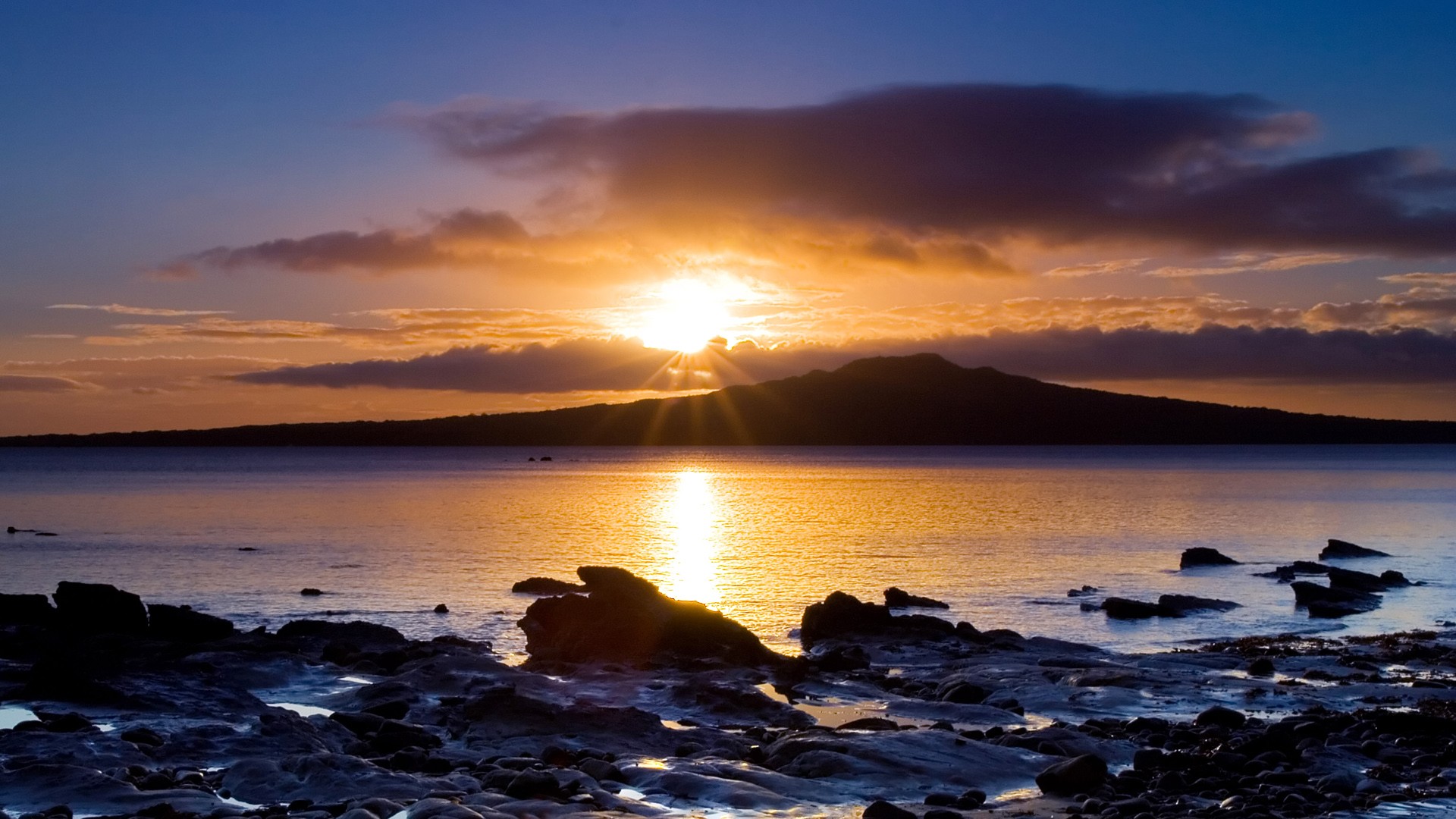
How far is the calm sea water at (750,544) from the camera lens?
40.8 m

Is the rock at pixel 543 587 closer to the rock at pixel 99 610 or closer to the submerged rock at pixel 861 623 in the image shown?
the submerged rock at pixel 861 623

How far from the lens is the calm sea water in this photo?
40.8 metres

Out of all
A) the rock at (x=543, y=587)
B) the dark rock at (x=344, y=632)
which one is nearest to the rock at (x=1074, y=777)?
the dark rock at (x=344, y=632)

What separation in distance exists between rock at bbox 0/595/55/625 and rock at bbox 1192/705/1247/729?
1118 inches

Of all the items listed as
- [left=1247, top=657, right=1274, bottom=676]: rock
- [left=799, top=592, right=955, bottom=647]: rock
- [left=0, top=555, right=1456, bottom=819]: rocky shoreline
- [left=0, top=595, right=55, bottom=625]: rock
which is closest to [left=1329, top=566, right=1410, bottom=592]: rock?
[left=0, top=555, right=1456, bottom=819]: rocky shoreline

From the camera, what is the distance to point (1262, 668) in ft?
89.0

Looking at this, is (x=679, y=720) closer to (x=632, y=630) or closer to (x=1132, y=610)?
(x=632, y=630)

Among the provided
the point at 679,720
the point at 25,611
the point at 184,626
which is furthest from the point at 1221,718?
the point at 25,611

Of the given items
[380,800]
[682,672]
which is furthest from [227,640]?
[380,800]

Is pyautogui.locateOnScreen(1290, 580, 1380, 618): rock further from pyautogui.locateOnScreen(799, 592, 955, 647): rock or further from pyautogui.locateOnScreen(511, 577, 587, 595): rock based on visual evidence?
pyautogui.locateOnScreen(511, 577, 587, 595): rock

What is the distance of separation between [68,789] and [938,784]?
466 inches

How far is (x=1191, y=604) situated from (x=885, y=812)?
2794 centimetres

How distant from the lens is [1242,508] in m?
94.5

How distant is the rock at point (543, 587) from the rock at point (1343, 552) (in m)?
35.9
